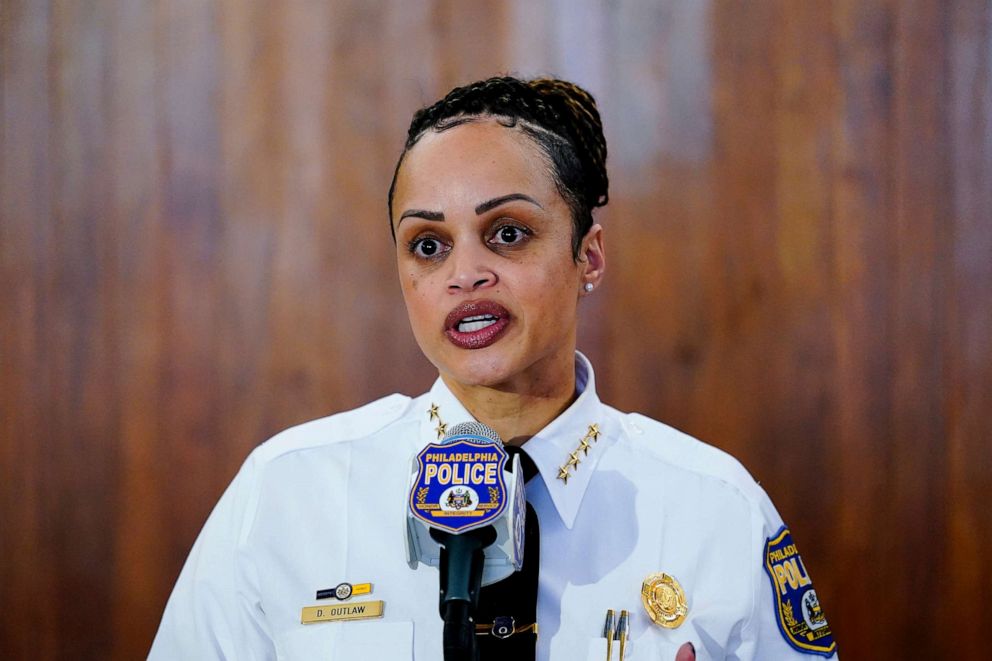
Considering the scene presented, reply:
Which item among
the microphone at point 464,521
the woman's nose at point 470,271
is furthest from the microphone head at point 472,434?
the woman's nose at point 470,271

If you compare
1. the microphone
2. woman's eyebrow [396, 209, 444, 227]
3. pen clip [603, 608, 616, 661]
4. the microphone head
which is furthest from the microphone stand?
woman's eyebrow [396, 209, 444, 227]

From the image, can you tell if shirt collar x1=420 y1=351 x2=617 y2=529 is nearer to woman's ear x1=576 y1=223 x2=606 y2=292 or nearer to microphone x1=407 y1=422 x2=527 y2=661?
woman's ear x1=576 y1=223 x2=606 y2=292

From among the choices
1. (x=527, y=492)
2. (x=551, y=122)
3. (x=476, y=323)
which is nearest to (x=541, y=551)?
(x=527, y=492)

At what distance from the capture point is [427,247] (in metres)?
1.34

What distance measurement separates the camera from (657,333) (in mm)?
1908

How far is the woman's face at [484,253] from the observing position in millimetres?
1285

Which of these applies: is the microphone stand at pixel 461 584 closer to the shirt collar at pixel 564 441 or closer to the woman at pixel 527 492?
the woman at pixel 527 492

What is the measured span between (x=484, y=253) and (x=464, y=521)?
1.40 ft

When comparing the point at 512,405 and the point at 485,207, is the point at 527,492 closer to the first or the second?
the point at 512,405

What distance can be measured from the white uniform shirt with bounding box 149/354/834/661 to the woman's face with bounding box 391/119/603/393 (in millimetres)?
139

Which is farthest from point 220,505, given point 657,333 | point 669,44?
point 669,44

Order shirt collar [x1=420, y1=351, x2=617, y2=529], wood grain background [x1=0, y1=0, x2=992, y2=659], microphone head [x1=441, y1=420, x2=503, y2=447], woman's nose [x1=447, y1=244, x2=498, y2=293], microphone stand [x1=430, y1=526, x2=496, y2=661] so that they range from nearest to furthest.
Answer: microphone stand [x1=430, y1=526, x2=496, y2=661] → microphone head [x1=441, y1=420, x2=503, y2=447] → woman's nose [x1=447, y1=244, x2=498, y2=293] → shirt collar [x1=420, y1=351, x2=617, y2=529] → wood grain background [x1=0, y1=0, x2=992, y2=659]

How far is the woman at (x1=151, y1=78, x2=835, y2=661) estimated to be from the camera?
4.25 feet

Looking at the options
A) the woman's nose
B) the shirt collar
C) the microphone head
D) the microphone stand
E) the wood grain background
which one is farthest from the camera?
the wood grain background
